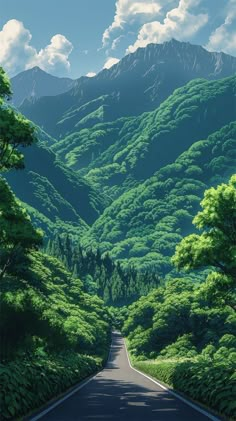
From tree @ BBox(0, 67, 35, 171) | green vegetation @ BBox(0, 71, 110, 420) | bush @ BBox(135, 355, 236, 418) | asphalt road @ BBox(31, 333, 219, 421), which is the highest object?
tree @ BBox(0, 67, 35, 171)

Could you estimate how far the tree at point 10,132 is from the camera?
63.7 feet

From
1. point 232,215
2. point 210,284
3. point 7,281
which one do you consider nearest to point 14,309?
point 7,281

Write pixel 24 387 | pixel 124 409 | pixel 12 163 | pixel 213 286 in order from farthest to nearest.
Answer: pixel 213 286 → pixel 12 163 → pixel 124 409 → pixel 24 387

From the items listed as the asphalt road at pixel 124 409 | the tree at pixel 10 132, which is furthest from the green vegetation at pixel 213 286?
the tree at pixel 10 132

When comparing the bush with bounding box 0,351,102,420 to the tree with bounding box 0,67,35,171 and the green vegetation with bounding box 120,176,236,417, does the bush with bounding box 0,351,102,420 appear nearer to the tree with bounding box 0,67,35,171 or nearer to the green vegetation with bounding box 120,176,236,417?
the green vegetation with bounding box 120,176,236,417

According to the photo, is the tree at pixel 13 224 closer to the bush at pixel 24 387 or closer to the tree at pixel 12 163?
the tree at pixel 12 163

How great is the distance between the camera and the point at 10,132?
19.4 meters

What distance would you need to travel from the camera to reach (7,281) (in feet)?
128

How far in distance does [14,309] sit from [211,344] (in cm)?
4135

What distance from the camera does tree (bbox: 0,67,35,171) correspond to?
63.7 feet

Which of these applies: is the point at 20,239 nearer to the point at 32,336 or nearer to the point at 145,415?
the point at 145,415

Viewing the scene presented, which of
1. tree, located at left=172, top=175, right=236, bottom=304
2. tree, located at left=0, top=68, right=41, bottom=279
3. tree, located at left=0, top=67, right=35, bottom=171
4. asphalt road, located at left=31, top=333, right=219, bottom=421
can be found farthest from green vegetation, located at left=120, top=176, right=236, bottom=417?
tree, located at left=0, top=67, right=35, bottom=171

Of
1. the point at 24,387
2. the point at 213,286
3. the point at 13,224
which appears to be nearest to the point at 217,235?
the point at 213,286

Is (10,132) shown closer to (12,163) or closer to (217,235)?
Answer: (12,163)
